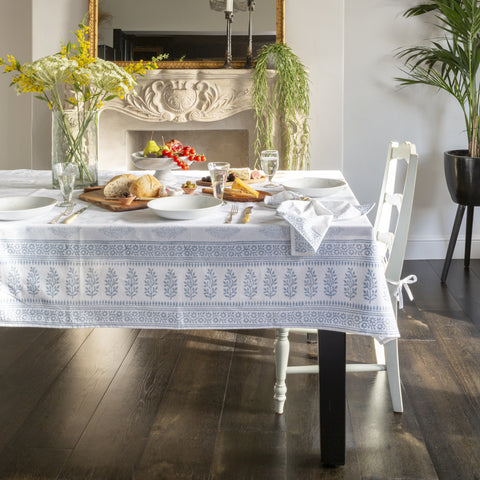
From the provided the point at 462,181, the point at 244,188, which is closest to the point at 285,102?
the point at 462,181

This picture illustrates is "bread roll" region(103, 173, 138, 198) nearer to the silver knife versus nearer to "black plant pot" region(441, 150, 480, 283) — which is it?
the silver knife

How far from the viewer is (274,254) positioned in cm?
176

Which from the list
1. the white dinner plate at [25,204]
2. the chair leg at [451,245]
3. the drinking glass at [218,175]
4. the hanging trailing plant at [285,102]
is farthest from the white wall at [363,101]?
the white dinner plate at [25,204]

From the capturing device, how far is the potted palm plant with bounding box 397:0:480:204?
12.0 feet

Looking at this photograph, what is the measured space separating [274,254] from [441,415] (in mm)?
957

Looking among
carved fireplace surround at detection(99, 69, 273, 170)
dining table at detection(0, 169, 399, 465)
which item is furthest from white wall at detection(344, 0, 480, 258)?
dining table at detection(0, 169, 399, 465)

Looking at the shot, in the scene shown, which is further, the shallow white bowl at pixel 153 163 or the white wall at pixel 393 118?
the white wall at pixel 393 118

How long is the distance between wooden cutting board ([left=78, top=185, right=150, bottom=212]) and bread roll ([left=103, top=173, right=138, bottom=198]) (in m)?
0.03

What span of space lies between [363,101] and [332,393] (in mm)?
2799

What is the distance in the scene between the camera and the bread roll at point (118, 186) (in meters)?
2.14

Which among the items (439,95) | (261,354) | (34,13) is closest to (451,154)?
(439,95)

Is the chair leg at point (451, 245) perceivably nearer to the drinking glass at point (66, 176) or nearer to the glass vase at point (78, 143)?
the glass vase at point (78, 143)

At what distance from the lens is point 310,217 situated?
1.77 m

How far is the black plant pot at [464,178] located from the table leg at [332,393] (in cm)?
217
